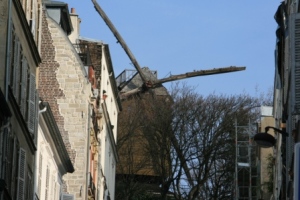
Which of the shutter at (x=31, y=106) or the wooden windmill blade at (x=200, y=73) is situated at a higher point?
the wooden windmill blade at (x=200, y=73)

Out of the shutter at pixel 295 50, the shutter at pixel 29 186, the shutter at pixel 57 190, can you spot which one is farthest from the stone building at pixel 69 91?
the shutter at pixel 295 50

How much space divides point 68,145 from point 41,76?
299 centimetres

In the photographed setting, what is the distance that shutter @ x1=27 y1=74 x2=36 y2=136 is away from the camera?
2995cm

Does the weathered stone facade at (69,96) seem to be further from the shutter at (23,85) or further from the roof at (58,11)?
the shutter at (23,85)

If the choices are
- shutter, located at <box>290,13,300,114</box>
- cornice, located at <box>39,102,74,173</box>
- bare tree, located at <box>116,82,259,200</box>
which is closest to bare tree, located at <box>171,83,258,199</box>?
bare tree, located at <box>116,82,259,200</box>

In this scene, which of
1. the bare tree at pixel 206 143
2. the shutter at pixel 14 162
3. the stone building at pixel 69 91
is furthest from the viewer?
the bare tree at pixel 206 143

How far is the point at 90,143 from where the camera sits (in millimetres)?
49219

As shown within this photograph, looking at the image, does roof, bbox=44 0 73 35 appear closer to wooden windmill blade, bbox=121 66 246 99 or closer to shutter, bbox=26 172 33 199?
shutter, bbox=26 172 33 199

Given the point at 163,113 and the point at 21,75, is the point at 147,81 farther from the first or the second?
the point at 21,75

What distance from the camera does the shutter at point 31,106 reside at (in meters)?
30.0

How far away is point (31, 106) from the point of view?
3016 centimetres

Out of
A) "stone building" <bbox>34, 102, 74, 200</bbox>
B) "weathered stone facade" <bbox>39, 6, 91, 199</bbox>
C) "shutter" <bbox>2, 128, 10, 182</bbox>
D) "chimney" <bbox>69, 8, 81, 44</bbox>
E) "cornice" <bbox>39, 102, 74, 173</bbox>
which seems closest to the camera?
"shutter" <bbox>2, 128, 10, 182</bbox>

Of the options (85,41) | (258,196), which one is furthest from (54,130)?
(258,196)

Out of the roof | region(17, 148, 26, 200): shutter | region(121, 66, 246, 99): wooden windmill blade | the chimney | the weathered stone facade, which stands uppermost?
region(121, 66, 246, 99): wooden windmill blade
